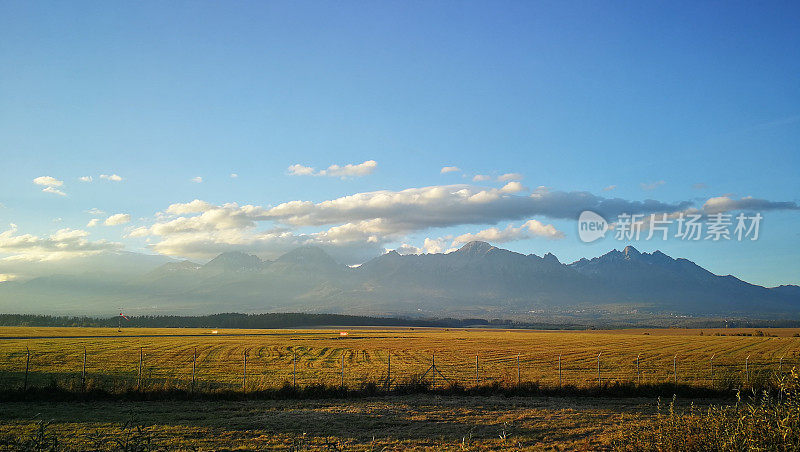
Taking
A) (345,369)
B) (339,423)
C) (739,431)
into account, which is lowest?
(345,369)

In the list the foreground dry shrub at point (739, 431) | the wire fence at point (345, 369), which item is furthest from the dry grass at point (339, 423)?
the foreground dry shrub at point (739, 431)

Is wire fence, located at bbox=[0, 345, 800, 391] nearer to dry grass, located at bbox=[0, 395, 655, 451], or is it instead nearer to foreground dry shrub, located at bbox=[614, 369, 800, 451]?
dry grass, located at bbox=[0, 395, 655, 451]

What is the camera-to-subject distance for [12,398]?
2308cm

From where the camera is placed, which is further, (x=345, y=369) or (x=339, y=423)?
(x=345, y=369)

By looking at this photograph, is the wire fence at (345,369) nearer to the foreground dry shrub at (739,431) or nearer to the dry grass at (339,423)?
the dry grass at (339,423)

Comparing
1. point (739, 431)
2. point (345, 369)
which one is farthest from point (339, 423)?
point (345, 369)

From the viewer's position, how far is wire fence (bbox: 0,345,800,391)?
3291cm

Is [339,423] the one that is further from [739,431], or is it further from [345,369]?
[345,369]

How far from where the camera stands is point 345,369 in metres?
45.8

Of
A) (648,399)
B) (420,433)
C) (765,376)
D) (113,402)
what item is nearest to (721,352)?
(765,376)

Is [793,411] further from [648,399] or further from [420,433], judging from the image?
[648,399]

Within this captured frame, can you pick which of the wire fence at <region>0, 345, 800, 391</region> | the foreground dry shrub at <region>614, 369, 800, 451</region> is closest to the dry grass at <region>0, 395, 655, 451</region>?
the wire fence at <region>0, 345, 800, 391</region>

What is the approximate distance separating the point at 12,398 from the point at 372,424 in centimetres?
1702

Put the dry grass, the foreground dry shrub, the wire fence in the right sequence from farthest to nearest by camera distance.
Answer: the wire fence
the dry grass
the foreground dry shrub
